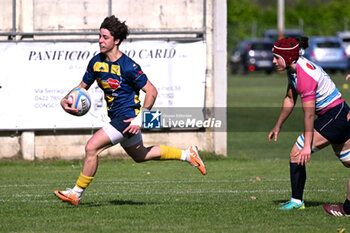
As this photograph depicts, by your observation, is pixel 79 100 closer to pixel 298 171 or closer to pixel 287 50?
pixel 287 50

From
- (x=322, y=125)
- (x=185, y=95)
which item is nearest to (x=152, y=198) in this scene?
(x=322, y=125)

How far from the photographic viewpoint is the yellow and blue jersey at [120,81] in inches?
350

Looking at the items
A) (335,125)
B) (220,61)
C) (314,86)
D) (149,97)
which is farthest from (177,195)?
(220,61)

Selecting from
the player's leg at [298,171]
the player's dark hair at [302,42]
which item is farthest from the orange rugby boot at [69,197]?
the player's dark hair at [302,42]

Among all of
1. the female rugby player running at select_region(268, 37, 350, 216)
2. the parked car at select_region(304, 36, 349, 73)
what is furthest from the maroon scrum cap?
the parked car at select_region(304, 36, 349, 73)

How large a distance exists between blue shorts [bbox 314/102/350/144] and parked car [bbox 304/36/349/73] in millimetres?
35552

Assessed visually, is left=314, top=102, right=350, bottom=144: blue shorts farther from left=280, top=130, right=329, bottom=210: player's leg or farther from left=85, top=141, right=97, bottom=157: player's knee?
left=85, top=141, right=97, bottom=157: player's knee

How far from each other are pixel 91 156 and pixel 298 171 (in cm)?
232

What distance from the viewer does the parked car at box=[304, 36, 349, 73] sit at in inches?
1723

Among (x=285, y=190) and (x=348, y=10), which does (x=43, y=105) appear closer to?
(x=285, y=190)

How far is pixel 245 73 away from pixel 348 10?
2586cm

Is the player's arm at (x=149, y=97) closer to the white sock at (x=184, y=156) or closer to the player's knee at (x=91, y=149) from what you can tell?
the player's knee at (x=91, y=149)

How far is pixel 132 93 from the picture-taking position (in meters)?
9.04

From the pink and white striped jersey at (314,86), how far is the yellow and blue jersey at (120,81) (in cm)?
174
